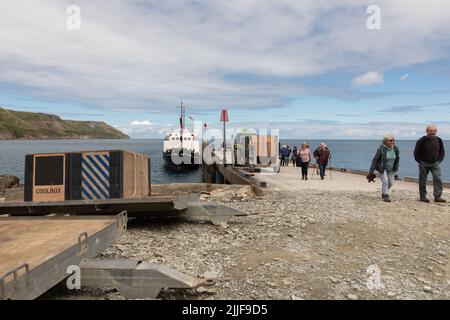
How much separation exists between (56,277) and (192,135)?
173 feet

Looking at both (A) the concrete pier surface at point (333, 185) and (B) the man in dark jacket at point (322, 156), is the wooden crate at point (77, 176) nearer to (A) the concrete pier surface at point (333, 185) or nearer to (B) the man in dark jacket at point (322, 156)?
(A) the concrete pier surface at point (333, 185)

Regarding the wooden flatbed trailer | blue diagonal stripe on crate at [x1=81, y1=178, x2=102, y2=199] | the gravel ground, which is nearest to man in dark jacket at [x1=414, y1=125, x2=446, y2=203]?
the gravel ground

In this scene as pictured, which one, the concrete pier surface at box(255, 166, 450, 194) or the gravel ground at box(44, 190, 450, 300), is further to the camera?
the concrete pier surface at box(255, 166, 450, 194)

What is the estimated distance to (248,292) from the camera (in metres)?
4.69

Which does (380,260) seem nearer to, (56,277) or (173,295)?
(173,295)

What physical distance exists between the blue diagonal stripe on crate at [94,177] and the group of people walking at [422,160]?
764 centimetres

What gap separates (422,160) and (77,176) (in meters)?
9.21

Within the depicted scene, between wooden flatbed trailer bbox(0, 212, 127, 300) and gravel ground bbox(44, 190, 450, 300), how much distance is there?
2.13 feet

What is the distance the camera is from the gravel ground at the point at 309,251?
477 cm

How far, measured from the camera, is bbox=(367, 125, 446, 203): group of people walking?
1046cm

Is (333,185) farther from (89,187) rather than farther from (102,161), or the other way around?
(89,187)

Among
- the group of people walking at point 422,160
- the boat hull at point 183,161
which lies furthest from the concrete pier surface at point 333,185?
the boat hull at point 183,161

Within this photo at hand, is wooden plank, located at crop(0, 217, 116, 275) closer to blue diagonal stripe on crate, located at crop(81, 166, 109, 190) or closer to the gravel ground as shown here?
the gravel ground
